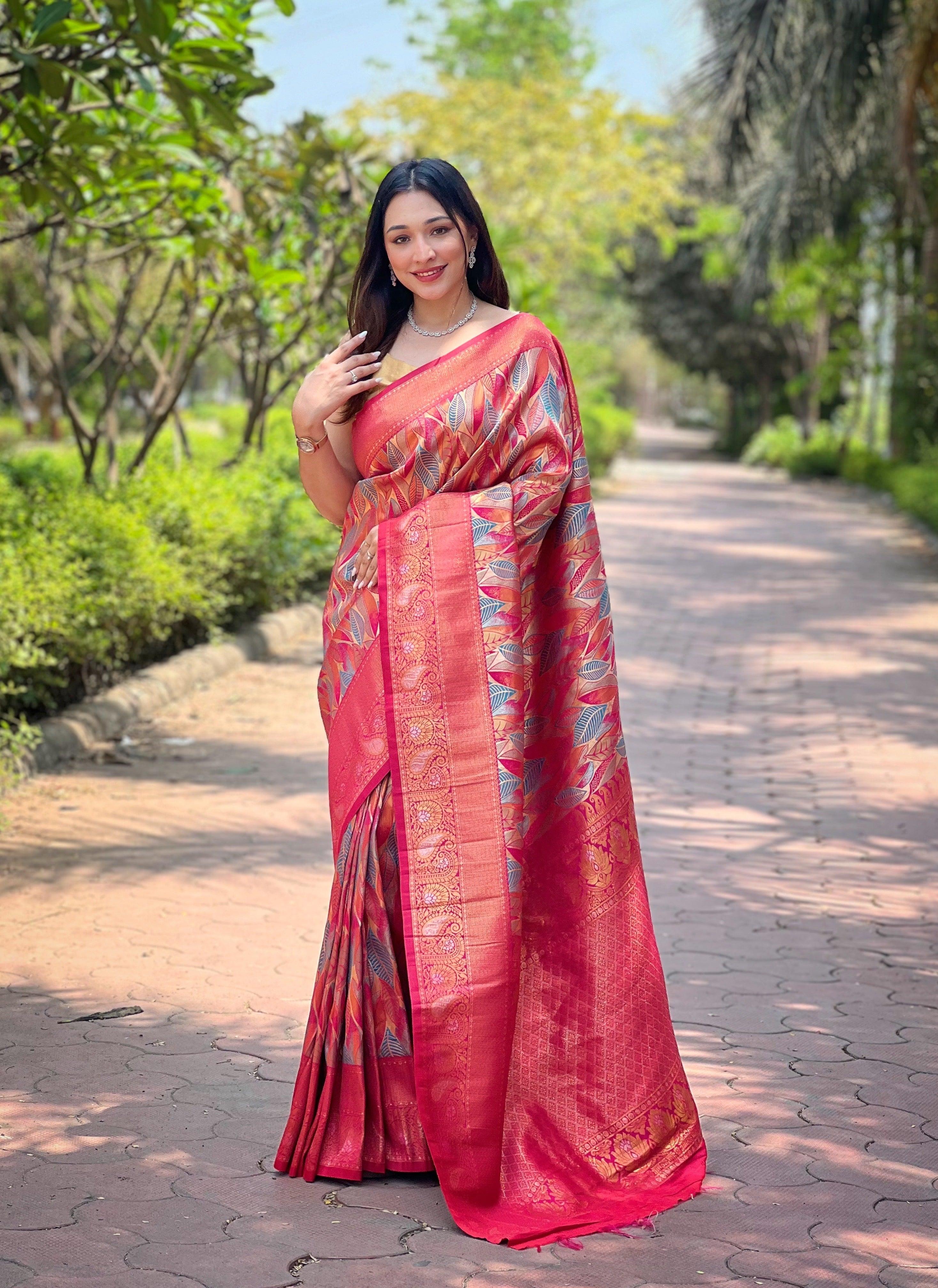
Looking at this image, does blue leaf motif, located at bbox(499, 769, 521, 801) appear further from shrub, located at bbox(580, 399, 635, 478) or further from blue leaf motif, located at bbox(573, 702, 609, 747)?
shrub, located at bbox(580, 399, 635, 478)

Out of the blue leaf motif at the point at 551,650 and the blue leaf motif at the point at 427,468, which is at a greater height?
the blue leaf motif at the point at 427,468

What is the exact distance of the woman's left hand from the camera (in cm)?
271

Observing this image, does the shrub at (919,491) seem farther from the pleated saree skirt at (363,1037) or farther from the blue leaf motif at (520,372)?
the pleated saree skirt at (363,1037)

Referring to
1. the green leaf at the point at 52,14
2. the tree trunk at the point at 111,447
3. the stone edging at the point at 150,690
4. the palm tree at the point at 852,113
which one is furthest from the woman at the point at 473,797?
the palm tree at the point at 852,113

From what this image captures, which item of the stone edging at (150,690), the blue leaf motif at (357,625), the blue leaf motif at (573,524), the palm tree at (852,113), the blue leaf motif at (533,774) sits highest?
the palm tree at (852,113)

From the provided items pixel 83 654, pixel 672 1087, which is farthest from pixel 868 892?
pixel 83 654

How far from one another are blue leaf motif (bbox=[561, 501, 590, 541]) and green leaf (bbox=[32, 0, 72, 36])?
2549mm

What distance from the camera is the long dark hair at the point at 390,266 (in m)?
2.70

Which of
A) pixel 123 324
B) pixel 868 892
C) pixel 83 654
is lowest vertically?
pixel 868 892

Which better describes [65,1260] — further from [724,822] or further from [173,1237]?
[724,822]

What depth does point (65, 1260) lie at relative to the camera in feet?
7.80

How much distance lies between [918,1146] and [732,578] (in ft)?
33.2

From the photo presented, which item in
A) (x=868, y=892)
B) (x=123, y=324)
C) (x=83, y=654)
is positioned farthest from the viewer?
(x=123, y=324)

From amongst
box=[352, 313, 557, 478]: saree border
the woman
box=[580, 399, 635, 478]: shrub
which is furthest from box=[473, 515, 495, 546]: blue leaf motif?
box=[580, 399, 635, 478]: shrub
